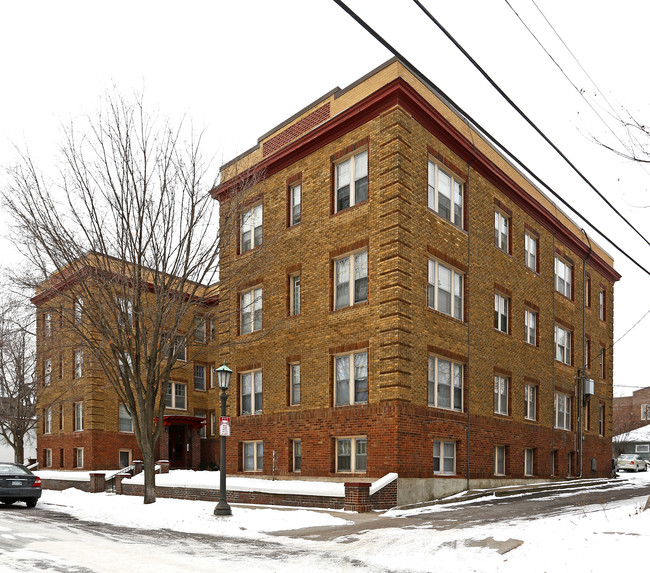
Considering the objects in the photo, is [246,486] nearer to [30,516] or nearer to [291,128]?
[30,516]

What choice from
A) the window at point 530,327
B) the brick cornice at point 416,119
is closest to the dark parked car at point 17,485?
the brick cornice at point 416,119

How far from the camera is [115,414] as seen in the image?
1464 inches

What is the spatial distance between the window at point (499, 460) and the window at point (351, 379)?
7.13m

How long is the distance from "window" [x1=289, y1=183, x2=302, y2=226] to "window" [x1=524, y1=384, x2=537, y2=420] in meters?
12.0

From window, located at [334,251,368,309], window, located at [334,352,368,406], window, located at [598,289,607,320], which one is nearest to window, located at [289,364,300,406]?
window, located at [334,352,368,406]

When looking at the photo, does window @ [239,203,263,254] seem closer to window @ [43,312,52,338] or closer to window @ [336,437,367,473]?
window @ [43,312,52,338]

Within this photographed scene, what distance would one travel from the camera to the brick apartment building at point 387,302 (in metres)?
21.4

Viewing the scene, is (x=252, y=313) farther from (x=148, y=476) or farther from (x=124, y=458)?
(x=124, y=458)

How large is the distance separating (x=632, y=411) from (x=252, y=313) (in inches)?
3649

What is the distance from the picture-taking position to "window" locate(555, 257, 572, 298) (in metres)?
32.8

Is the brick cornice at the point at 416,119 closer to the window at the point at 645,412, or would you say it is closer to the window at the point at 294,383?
the window at the point at 294,383

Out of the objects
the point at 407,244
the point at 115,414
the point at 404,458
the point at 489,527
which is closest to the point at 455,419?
A: the point at 404,458

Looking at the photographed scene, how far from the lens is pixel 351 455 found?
21.8 m

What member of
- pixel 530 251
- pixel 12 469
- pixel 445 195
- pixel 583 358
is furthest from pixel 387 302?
pixel 583 358
